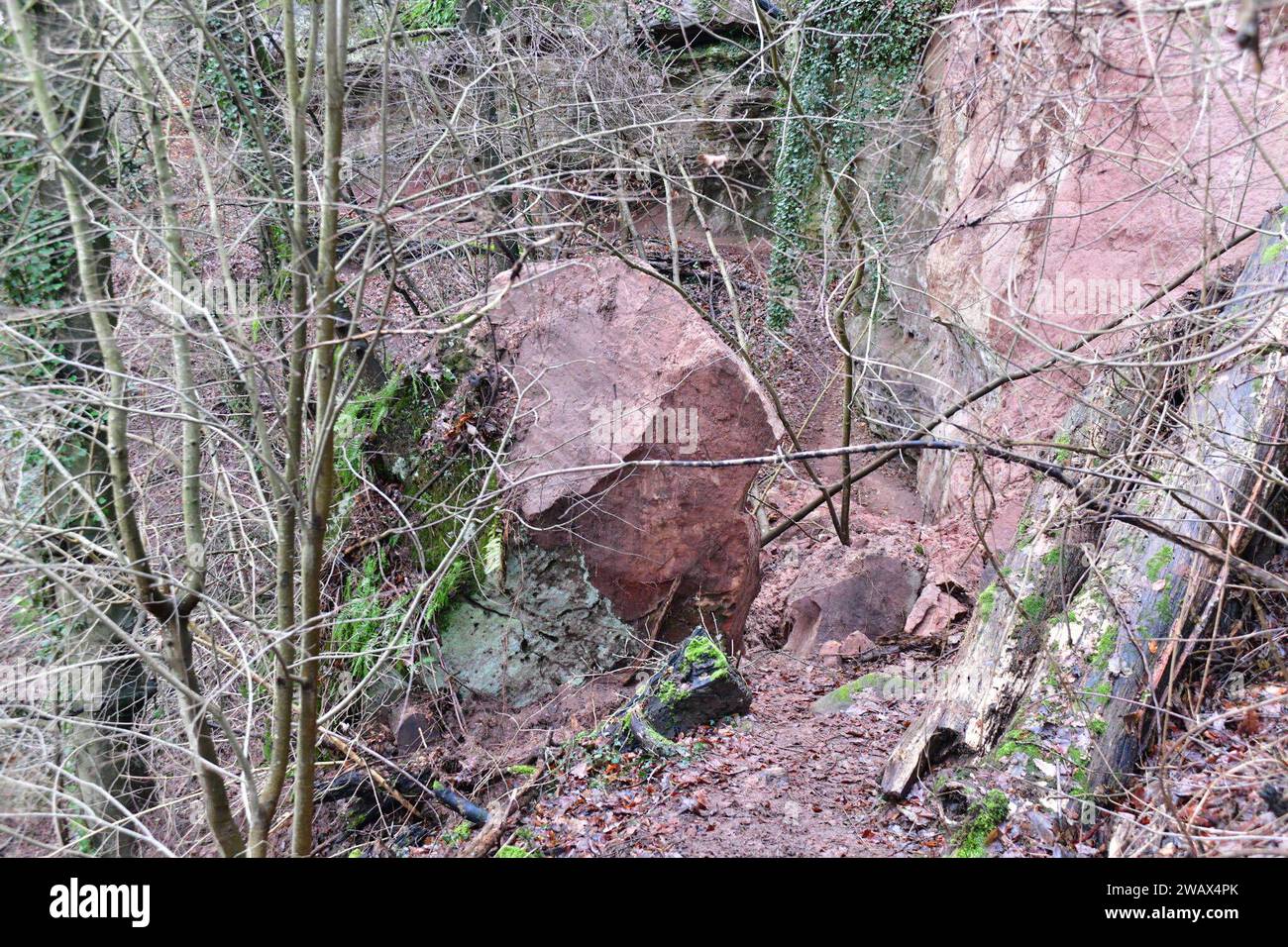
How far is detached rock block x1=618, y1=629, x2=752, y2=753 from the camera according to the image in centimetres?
531

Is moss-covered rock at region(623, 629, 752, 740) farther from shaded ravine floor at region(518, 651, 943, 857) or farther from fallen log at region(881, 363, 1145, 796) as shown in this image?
fallen log at region(881, 363, 1145, 796)

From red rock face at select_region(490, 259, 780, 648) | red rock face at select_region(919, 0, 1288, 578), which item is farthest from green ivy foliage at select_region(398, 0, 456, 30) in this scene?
red rock face at select_region(490, 259, 780, 648)

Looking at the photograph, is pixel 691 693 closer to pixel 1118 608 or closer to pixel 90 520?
pixel 1118 608

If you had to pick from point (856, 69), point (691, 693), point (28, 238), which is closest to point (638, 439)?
point (691, 693)

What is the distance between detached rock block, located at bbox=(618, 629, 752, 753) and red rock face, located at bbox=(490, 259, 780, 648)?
641 millimetres

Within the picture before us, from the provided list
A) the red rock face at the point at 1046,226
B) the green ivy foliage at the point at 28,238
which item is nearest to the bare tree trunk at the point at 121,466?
the green ivy foliage at the point at 28,238

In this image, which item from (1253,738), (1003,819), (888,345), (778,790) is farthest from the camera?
(888,345)

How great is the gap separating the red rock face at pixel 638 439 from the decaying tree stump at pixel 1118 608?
6.77ft

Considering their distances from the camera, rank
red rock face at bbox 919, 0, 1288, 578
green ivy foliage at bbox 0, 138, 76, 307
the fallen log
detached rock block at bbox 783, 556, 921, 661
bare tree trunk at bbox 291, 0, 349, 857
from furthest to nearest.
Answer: detached rock block at bbox 783, 556, 921, 661 → red rock face at bbox 919, 0, 1288, 578 → the fallen log → green ivy foliage at bbox 0, 138, 76, 307 → bare tree trunk at bbox 291, 0, 349, 857

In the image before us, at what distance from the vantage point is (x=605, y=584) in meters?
6.01

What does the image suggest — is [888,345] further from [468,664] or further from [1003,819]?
[1003,819]
